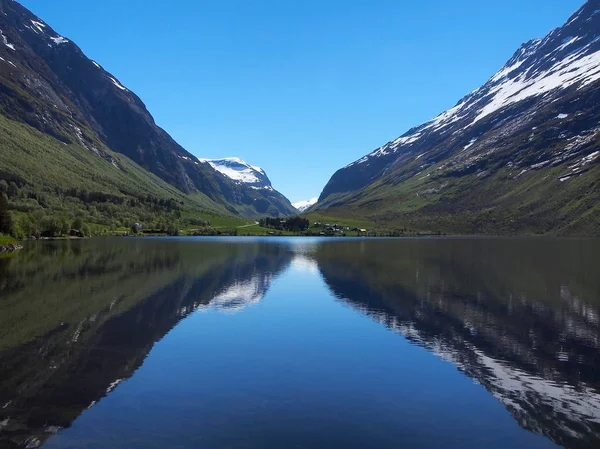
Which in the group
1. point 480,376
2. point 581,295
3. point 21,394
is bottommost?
point 21,394

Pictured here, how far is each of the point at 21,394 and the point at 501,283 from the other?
6534 centimetres

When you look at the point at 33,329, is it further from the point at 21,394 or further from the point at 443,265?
the point at 443,265

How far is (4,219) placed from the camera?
13562 centimetres

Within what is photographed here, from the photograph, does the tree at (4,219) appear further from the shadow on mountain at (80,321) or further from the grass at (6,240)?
the shadow on mountain at (80,321)

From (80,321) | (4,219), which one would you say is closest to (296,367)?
(80,321)

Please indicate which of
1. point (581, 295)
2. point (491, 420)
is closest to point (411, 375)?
point (491, 420)

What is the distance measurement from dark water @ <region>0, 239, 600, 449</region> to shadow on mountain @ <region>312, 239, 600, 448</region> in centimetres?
18

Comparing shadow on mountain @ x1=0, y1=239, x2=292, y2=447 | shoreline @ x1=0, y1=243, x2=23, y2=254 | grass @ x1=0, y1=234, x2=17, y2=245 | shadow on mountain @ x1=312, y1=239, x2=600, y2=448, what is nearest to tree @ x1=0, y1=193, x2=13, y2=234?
grass @ x1=0, y1=234, x2=17, y2=245

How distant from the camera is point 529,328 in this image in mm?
42469

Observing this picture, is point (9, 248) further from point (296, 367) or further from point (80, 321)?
point (296, 367)

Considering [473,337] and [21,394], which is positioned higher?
[473,337]

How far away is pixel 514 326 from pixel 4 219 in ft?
465

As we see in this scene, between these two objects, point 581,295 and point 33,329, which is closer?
point 33,329

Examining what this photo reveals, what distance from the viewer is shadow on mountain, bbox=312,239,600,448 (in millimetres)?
24875
